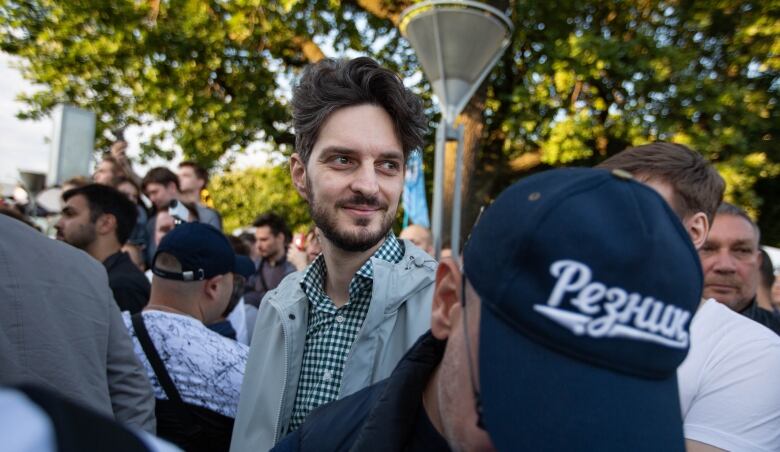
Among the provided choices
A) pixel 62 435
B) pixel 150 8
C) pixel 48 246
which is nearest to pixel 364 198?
pixel 48 246

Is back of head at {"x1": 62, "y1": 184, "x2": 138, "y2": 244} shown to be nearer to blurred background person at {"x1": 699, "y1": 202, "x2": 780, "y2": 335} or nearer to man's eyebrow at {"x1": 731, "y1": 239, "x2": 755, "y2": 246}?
blurred background person at {"x1": 699, "y1": 202, "x2": 780, "y2": 335}

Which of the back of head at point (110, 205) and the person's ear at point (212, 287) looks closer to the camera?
the person's ear at point (212, 287)

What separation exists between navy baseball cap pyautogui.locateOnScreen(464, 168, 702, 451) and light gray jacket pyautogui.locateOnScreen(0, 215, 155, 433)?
4.57 ft

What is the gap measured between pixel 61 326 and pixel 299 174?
0.88 metres

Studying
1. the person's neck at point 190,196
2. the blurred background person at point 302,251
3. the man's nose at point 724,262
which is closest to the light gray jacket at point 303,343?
the man's nose at point 724,262

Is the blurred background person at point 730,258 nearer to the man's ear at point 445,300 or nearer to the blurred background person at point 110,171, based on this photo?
the man's ear at point 445,300

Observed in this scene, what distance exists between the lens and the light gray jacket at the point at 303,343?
186 centimetres

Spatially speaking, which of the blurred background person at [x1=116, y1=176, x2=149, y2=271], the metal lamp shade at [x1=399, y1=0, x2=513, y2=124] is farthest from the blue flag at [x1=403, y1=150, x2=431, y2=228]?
the blurred background person at [x1=116, y1=176, x2=149, y2=271]

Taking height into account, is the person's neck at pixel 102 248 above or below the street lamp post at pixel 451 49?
below

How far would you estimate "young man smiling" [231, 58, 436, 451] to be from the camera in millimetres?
1894

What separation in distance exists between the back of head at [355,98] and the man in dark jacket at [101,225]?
2239 mm

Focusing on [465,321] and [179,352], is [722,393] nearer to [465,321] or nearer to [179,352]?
[465,321]

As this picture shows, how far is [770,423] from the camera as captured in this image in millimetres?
1560

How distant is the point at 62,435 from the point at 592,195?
738 millimetres
